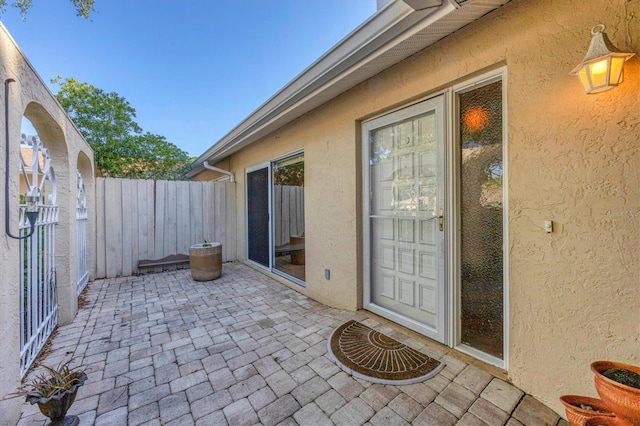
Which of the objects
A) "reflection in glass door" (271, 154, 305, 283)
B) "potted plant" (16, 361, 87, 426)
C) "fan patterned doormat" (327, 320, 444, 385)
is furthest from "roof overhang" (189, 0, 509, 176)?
"potted plant" (16, 361, 87, 426)

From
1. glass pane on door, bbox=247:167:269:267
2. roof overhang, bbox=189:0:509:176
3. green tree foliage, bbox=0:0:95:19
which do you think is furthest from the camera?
glass pane on door, bbox=247:167:269:267

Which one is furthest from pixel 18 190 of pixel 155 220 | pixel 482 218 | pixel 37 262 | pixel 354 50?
pixel 155 220

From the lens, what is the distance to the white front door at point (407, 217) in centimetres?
245

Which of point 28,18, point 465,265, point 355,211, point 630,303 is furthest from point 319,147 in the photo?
point 28,18

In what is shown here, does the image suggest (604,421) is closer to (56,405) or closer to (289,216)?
(56,405)

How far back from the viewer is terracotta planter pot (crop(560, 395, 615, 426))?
129 centimetres

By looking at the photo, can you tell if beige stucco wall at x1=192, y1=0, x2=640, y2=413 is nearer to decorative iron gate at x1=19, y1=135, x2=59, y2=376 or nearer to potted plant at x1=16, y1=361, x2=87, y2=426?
potted plant at x1=16, y1=361, x2=87, y2=426

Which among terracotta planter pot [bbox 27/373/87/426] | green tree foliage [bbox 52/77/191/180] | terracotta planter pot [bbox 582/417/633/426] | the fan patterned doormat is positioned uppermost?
green tree foliage [bbox 52/77/191/180]

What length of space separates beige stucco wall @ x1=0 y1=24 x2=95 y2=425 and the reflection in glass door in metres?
2.84

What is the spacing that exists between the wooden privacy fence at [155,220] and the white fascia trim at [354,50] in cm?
Result: 306

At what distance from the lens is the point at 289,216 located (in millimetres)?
4914

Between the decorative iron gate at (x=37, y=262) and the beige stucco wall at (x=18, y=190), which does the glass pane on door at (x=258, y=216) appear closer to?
the beige stucco wall at (x=18, y=190)

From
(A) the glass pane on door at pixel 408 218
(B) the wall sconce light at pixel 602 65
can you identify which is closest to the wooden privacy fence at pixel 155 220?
(A) the glass pane on door at pixel 408 218

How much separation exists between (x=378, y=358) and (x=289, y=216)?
3.09 metres
